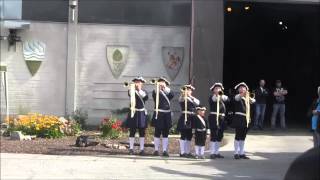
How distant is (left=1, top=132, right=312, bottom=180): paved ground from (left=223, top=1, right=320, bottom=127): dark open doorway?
12.6 meters

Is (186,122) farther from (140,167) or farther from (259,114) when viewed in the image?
(259,114)

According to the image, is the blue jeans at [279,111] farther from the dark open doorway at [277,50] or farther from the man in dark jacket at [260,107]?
the dark open doorway at [277,50]

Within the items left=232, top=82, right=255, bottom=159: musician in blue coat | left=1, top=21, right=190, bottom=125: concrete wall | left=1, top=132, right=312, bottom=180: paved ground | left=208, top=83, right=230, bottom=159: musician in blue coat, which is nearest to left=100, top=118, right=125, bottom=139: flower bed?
left=1, top=132, right=312, bottom=180: paved ground

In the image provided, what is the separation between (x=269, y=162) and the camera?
508 inches

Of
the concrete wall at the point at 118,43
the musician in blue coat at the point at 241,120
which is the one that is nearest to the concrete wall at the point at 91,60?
the concrete wall at the point at 118,43

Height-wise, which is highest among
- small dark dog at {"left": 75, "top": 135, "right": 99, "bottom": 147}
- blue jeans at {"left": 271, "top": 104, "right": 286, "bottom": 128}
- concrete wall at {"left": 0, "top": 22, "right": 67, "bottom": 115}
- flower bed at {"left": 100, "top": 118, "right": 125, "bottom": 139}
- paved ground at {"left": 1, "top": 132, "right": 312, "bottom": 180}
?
concrete wall at {"left": 0, "top": 22, "right": 67, "bottom": 115}

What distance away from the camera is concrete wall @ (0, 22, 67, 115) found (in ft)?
65.3

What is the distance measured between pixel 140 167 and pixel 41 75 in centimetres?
913

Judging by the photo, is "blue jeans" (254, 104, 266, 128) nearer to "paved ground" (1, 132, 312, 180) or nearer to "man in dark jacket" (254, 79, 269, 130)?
"man in dark jacket" (254, 79, 269, 130)

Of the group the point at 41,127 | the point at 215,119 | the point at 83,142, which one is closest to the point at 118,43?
the point at 41,127

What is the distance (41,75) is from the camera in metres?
19.9

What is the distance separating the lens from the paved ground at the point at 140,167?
10.7 metres

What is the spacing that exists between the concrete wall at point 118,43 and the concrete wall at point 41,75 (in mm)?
641

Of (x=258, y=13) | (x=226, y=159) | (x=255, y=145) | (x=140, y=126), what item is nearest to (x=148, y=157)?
(x=140, y=126)
